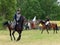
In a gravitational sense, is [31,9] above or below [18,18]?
below

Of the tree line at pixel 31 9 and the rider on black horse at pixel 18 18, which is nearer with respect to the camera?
the rider on black horse at pixel 18 18

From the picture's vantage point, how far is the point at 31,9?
254 ft

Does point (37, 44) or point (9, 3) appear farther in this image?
point (9, 3)

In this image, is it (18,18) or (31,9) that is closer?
(18,18)

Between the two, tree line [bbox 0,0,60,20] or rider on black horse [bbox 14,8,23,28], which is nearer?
rider on black horse [bbox 14,8,23,28]

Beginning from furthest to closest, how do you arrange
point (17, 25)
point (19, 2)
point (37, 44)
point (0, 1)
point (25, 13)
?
1. point (19, 2)
2. point (25, 13)
3. point (0, 1)
4. point (17, 25)
5. point (37, 44)

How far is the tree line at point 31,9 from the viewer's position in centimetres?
6369

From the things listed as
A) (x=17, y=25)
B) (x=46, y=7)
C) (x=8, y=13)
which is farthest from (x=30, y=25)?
(x=17, y=25)

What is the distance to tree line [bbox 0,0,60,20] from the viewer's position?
63688 mm

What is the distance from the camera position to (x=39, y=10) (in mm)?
78375

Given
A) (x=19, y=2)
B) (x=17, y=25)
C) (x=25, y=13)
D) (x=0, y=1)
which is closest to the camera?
(x=17, y=25)

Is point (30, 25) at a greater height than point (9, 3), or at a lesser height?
lesser

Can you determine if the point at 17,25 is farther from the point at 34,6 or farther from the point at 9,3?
the point at 34,6

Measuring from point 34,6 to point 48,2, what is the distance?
7.20 m
